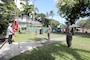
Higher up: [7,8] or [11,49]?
[7,8]

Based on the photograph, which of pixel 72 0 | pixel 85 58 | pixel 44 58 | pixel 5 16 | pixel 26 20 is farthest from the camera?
pixel 26 20

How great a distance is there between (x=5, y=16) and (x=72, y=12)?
23.8 metres

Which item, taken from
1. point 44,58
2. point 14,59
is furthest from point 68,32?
point 14,59

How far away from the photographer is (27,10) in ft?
166

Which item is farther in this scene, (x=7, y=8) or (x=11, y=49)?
(x=7, y=8)

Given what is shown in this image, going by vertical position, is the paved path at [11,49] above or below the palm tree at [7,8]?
below

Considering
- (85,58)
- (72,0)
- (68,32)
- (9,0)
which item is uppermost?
(9,0)

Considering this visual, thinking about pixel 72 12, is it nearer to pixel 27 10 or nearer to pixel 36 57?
pixel 27 10

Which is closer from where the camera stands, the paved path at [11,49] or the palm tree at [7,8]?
the paved path at [11,49]

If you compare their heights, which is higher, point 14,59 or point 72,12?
point 72,12

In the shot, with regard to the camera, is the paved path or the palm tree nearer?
the paved path

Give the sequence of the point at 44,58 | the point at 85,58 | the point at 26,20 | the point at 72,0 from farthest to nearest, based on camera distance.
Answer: the point at 26,20 < the point at 85,58 < the point at 44,58 < the point at 72,0

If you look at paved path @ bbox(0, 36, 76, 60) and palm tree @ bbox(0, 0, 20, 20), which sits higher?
palm tree @ bbox(0, 0, 20, 20)

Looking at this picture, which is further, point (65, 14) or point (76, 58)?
point (65, 14)
